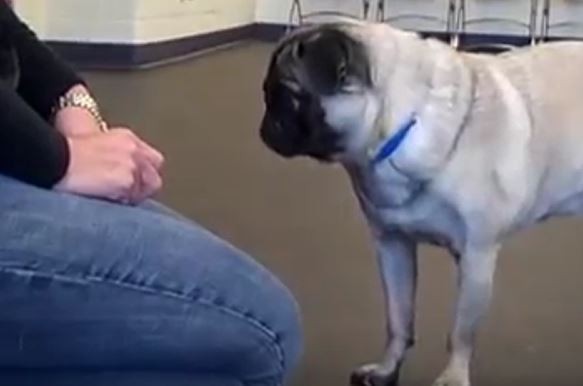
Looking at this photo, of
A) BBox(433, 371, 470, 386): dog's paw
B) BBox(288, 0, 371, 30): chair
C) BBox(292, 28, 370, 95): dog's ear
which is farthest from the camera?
BBox(288, 0, 371, 30): chair

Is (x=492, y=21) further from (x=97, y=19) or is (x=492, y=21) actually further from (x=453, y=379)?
(x=453, y=379)

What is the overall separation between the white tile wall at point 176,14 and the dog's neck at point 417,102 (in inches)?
179

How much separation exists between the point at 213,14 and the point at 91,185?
7.23 meters

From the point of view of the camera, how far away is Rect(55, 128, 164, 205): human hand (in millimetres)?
1140

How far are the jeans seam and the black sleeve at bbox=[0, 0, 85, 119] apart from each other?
19.6 inches

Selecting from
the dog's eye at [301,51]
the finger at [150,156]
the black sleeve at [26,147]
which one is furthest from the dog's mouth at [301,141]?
the black sleeve at [26,147]

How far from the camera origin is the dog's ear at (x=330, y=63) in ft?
6.29

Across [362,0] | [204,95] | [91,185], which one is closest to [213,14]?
[362,0]

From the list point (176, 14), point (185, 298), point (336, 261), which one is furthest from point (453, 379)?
point (176, 14)

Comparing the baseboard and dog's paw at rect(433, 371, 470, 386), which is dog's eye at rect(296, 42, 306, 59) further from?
the baseboard

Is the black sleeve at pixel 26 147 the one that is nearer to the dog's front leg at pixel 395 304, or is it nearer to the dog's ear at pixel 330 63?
the dog's ear at pixel 330 63

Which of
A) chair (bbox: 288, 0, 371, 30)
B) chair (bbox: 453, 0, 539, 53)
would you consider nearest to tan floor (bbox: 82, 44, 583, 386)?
chair (bbox: 288, 0, 371, 30)

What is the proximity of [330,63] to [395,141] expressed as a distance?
167mm

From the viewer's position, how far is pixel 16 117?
1.09m
